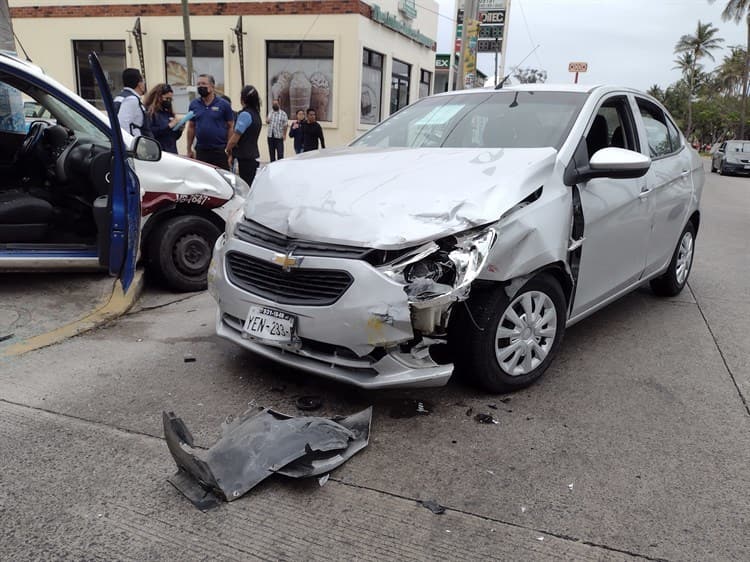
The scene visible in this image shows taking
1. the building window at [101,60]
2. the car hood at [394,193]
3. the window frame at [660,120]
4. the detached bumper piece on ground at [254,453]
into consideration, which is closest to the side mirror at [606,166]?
the car hood at [394,193]

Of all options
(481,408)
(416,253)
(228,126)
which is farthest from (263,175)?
(228,126)

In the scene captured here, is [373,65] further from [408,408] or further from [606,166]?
[408,408]

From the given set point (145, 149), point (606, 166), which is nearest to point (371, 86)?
point (145, 149)

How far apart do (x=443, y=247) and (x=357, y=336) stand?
586mm

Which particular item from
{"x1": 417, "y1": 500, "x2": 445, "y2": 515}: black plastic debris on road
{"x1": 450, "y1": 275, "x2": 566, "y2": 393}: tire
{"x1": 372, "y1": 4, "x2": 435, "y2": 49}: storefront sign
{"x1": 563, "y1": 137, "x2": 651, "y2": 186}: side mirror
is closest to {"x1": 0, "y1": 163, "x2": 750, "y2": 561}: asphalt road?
{"x1": 417, "y1": 500, "x2": 445, "y2": 515}: black plastic debris on road

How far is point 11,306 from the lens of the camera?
4633 mm

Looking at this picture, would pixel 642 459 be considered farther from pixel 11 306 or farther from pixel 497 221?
pixel 11 306

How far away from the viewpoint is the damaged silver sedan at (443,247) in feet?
9.48

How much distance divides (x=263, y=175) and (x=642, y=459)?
101 inches

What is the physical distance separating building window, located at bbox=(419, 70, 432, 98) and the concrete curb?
64.4ft

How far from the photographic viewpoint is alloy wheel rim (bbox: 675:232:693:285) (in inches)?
211

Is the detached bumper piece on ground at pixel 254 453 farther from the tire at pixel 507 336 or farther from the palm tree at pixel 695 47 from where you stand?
the palm tree at pixel 695 47

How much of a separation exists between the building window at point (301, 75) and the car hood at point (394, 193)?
588 inches

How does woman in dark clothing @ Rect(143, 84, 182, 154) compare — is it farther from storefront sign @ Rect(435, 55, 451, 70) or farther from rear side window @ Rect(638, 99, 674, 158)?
storefront sign @ Rect(435, 55, 451, 70)
